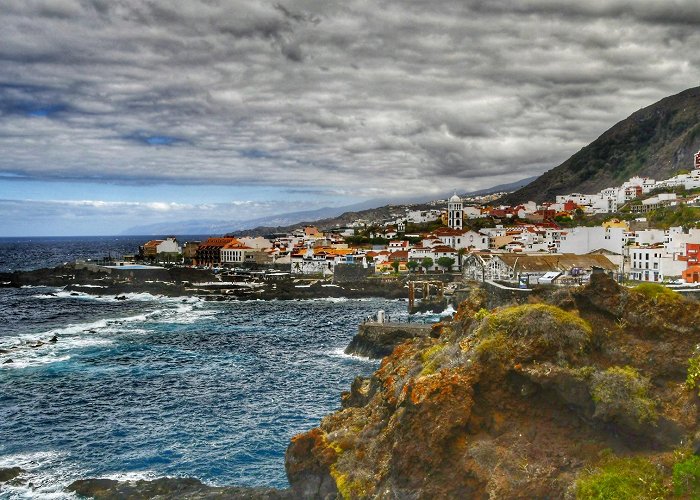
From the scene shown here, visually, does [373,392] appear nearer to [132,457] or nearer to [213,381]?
[132,457]

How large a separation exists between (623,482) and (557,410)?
7.96ft

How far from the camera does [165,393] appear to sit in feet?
120

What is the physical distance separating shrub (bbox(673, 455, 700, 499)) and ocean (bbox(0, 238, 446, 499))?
1512cm

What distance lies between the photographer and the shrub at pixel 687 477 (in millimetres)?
12523

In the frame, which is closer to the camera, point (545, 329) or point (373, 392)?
point (545, 329)

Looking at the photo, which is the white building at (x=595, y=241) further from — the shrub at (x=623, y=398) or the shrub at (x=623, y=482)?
the shrub at (x=623, y=482)

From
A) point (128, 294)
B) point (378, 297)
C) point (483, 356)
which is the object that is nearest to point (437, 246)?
point (378, 297)

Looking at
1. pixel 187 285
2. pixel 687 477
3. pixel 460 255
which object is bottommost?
pixel 187 285

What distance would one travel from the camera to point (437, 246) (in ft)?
394

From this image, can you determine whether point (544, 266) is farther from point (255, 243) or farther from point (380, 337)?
point (255, 243)

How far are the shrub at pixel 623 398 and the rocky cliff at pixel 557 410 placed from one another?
23mm

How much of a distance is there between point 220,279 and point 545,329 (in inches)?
4014

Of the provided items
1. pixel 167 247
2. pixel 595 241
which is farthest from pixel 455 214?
pixel 595 241

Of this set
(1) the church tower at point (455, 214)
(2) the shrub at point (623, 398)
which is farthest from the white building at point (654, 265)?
(1) the church tower at point (455, 214)
